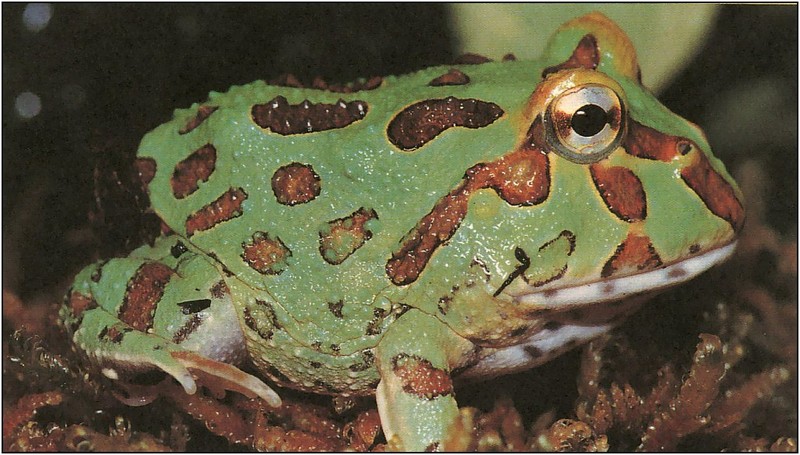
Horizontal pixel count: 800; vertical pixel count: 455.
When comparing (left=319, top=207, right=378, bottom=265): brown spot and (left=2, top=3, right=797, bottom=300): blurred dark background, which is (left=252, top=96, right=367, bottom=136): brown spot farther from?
(left=2, top=3, right=797, bottom=300): blurred dark background

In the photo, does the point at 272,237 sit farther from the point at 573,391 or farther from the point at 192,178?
the point at 573,391

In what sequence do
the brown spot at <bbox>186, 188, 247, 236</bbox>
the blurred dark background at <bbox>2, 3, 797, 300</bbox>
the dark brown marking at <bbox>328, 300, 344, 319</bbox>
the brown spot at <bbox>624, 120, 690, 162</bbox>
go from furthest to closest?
the blurred dark background at <bbox>2, 3, 797, 300</bbox> < the brown spot at <bbox>186, 188, 247, 236</bbox> < the dark brown marking at <bbox>328, 300, 344, 319</bbox> < the brown spot at <bbox>624, 120, 690, 162</bbox>

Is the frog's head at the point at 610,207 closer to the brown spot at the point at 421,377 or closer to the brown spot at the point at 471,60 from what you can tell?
the brown spot at the point at 421,377

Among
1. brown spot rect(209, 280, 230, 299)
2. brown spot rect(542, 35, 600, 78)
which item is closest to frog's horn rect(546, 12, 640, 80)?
brown spot rect(542, 35, 600, 78)

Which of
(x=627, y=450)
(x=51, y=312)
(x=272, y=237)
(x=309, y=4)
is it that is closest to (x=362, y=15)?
(x=309, y=4)

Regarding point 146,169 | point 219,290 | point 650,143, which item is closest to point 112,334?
point 219,290
